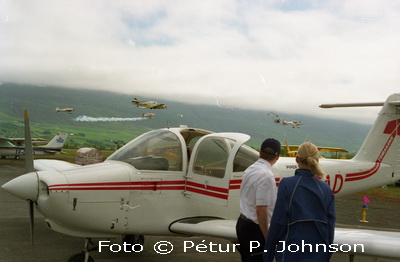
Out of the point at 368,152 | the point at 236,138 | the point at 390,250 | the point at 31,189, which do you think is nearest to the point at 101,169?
the point at 31,189

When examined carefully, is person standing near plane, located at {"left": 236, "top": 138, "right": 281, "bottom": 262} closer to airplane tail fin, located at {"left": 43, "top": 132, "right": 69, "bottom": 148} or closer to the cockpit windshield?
the cockpit windshield

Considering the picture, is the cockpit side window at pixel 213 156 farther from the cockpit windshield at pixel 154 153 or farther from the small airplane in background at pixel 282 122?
the small airplane in background at pixel 282 122

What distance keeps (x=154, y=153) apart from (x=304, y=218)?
330 cm

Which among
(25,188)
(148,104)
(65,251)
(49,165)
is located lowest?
(65,251)

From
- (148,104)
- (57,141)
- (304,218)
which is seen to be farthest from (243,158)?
(57,141)

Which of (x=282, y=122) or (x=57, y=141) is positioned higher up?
(x=282, y=122)

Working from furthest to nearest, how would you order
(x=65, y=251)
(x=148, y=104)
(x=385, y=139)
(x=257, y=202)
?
(x=148, y=104), (x=385, y=139), (x=65, y=251), (x=257, y=202)

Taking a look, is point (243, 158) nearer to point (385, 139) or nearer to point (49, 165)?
point (385, 139)

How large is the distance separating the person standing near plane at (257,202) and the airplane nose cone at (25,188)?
8.71 feet

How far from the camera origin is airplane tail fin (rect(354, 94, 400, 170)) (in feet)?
29.2

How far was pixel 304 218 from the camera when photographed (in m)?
3.06

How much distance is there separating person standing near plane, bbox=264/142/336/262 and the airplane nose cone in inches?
A: 127

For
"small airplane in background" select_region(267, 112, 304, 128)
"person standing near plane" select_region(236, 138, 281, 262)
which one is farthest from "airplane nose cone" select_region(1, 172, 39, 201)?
"small airplane in background" select_region(267, 112, 304, 128)

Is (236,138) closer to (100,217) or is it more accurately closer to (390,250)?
(100,217)
